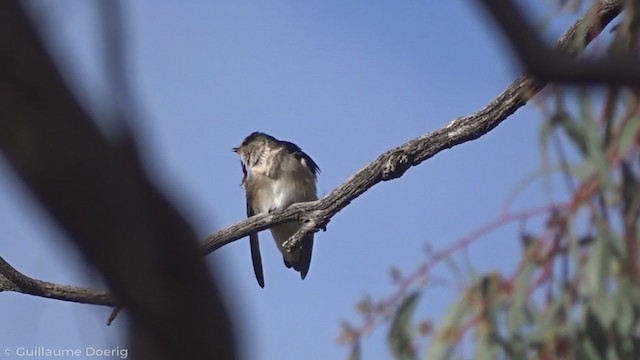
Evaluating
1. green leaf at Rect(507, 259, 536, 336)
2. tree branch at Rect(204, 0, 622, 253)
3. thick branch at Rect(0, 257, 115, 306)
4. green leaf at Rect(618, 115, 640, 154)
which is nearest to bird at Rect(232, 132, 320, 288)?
tree branch at Rect(204, 0, 622, 253)

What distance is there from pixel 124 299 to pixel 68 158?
14cm

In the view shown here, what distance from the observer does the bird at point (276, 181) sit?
23.6 ft

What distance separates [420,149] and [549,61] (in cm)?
302

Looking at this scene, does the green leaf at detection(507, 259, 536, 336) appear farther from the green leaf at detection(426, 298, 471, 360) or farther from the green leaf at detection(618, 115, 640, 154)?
the green leaf at detection(618, 115, 640, 154)

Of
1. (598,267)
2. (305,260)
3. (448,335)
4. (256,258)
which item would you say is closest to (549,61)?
(598,267)

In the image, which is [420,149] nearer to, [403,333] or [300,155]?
[403,333]

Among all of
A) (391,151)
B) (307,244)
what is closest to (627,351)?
(391,151)

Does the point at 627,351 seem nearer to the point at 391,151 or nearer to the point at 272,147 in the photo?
Result: the point at 391,151

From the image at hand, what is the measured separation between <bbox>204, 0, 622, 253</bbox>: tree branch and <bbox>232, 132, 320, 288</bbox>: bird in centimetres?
210

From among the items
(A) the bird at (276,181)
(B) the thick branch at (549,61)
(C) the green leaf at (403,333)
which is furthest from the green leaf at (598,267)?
(A) the bird at (276,181)

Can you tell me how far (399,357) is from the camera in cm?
290

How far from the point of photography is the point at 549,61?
109cm

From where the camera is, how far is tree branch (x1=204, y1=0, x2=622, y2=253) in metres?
3.44

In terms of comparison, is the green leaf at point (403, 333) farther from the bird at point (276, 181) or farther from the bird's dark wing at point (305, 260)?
the bird's dark wing at point (305, 260)
